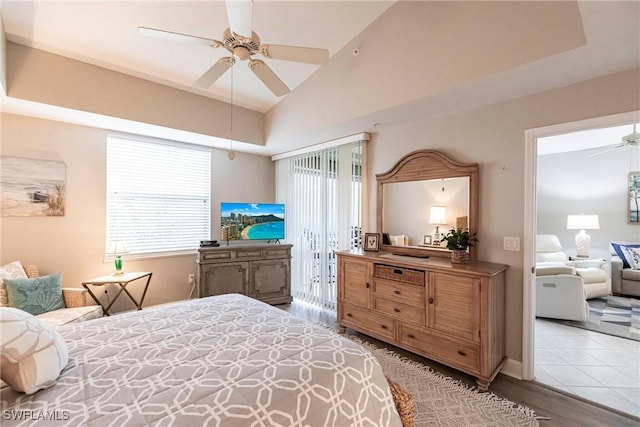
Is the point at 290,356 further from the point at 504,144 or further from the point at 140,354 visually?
the point at 504,144

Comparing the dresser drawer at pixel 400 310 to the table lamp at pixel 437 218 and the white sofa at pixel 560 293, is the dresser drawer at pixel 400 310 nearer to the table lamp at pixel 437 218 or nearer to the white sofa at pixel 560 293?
the table lamp at pixel 437 218

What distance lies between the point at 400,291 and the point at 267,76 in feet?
7.49

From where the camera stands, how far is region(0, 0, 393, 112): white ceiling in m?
2.41

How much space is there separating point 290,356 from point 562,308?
3.96 m

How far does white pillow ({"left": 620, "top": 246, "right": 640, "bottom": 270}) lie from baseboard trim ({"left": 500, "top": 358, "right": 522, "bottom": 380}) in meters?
4.03

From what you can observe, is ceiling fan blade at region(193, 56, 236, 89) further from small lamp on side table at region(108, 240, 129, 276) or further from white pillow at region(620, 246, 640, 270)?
white pillow at region(620, 246, 640, 270)

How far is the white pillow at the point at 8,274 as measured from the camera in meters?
2.54

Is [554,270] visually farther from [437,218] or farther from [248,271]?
[248,271]

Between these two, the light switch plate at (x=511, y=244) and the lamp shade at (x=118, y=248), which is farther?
the lamp shade at (x=118, y=248)

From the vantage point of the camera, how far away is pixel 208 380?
3.89ft


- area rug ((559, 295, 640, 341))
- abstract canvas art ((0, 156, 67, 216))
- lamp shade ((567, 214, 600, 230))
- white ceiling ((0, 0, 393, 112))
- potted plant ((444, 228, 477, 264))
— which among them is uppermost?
white ceiling ((0, 0, 393, 112))

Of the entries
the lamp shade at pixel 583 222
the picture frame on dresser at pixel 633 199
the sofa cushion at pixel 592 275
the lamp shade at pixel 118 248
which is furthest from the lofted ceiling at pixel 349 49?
the picture frame on dresser at pixel 633 199

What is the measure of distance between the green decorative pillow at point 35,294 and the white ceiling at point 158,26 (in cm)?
225

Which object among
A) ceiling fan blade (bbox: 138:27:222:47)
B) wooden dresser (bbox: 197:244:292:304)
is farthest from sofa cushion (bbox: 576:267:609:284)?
ceiling fan blade (bbox: 138:27:222:47)
